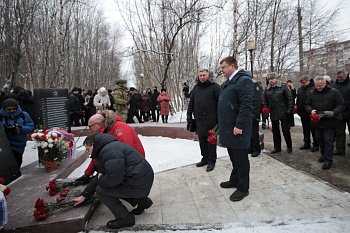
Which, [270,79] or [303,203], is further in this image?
[270,79]

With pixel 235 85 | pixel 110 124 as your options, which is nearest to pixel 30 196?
pixel 110 124

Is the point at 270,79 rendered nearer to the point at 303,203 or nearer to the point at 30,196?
the point at 303,203

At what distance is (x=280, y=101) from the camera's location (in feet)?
18.4

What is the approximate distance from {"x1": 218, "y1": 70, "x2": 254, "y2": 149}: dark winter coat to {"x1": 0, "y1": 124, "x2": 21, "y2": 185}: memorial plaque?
3.40 metres

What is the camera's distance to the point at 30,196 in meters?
3.68

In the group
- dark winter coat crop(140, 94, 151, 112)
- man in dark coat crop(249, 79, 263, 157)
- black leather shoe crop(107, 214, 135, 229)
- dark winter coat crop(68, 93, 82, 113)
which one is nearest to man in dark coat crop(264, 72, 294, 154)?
man in dark coat crop(249, 79, 263, 157)

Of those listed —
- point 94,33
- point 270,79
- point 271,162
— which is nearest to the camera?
point 271,162

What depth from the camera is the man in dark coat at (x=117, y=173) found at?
9.29 feet

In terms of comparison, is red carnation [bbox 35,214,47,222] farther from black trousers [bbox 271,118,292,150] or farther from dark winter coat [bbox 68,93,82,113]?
dark winter coat [bbox 68,93,82,113]

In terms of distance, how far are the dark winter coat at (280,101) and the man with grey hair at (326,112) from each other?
1.90 ft

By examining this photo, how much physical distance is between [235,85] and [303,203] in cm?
174

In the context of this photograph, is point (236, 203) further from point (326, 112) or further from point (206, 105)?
point (326, 112)

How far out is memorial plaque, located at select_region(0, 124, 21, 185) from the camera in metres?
4.25

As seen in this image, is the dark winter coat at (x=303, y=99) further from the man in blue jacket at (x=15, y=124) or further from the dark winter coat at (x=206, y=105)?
the man in blue jacket at (x=15, y=124)
